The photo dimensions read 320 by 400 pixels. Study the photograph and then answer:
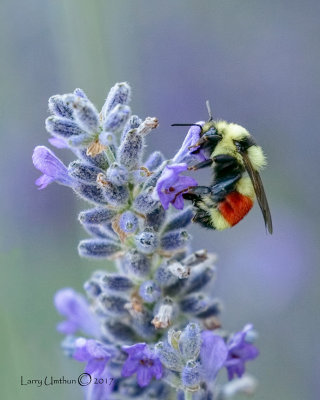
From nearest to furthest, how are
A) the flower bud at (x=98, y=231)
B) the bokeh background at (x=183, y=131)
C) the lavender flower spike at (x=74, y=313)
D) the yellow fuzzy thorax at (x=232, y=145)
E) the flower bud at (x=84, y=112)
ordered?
the flower bud at (x=84, y=112)
the flower bud at (x=98, y=231)
the yellow fuzzy thorax at (x=232, y=145)
the lavender flower spike at (x=74, y=313)
the bokeh background at (x=183, y=131)

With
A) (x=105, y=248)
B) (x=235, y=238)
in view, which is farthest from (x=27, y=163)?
(x=105, y=248)

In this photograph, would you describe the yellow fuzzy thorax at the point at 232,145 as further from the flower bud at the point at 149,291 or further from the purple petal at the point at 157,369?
the purple petal at the point at 157,369

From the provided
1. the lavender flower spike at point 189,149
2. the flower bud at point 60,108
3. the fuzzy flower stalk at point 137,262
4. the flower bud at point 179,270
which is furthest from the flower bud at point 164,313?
the flower bud at point 60,108

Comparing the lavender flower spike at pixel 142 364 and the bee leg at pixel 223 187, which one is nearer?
the lavender flower spike at pixel 142 364

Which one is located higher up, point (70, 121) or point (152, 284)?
point (70, 121)

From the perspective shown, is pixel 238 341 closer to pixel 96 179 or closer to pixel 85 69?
pixel 96 179

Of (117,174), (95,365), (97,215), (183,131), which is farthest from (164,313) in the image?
(183,131)

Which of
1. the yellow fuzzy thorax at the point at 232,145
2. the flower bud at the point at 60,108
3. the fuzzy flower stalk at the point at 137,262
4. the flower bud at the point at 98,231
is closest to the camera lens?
the fuzzy flower stalk at the point at 137,262
